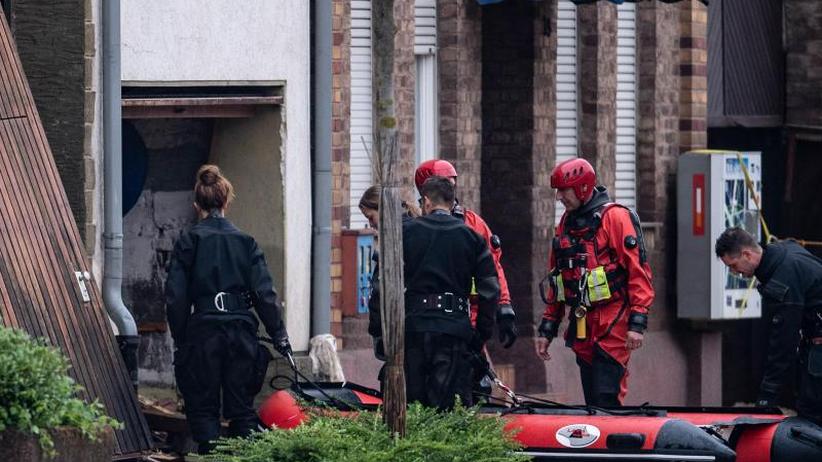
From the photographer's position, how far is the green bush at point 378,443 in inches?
390

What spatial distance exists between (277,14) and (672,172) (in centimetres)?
485

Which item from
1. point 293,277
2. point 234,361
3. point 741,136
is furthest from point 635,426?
point 741,136

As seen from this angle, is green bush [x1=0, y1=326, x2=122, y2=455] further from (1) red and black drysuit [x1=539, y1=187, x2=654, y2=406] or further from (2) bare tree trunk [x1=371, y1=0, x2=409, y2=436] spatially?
(1) red and black drysuit [x1=539, y1=187, x2=654, y2=406]

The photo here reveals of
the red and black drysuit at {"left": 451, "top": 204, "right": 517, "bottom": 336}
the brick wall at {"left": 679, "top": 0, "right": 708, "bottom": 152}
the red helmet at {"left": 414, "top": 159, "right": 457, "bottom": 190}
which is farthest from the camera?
the brick wall at {"left": 679, "top": 0, "right": 708, "bottom": 152}

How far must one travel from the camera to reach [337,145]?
1546cm

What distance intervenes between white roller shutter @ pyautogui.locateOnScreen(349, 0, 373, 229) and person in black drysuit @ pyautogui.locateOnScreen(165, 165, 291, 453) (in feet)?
10.5

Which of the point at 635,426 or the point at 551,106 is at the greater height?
the point at 551,106

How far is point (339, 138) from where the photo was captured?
50.8ft

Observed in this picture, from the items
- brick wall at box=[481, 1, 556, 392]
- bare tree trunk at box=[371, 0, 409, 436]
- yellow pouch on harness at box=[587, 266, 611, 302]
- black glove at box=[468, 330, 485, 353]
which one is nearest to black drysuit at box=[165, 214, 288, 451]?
black glove at box=[468, 330, 485, 353]

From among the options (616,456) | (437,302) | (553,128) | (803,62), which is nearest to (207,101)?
Answer: (437,302)

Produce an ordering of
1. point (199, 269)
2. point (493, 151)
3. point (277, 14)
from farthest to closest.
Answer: point (493, 151), point (277, 14), point (199, 269)

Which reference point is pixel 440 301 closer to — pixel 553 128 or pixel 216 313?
pixel 216 313

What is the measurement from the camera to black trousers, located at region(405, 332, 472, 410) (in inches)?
464

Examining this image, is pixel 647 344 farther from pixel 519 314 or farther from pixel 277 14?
pixel 277 14
